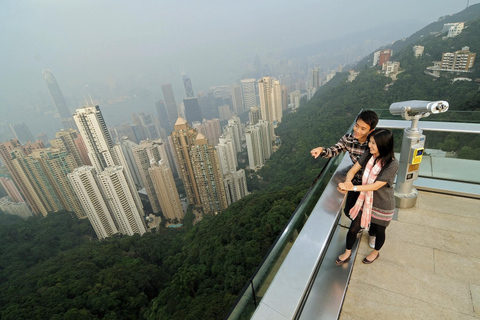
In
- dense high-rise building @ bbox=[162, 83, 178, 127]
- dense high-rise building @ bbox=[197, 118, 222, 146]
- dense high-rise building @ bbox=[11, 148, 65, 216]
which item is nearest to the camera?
dense high-rise building @ bbox=[11, 148, 65, 216]

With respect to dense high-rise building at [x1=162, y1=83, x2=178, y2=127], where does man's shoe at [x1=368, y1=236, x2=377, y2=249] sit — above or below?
above

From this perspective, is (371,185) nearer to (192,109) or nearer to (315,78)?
(192,109)

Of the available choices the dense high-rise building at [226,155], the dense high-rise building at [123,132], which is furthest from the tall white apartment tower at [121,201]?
the dense high-rise building at [123,132]

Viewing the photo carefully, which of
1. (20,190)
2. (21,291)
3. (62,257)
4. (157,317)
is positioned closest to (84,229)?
(62,257)

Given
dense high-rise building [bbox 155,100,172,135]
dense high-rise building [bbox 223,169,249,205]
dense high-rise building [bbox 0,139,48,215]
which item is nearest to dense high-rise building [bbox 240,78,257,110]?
dense high-rise building [bbox 155,100,172,135]

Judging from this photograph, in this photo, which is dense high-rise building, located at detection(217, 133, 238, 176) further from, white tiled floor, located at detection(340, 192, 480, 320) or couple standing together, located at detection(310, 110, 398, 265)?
couple standing together, located at detection(310, 110, 398, 265)

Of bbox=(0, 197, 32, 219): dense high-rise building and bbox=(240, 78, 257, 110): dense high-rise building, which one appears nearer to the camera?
bbox=(0, 197, 32, 219): dense high-rise building
